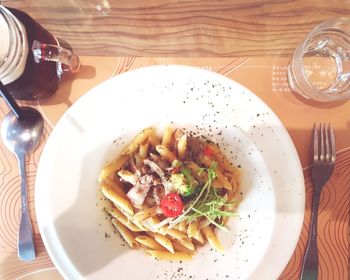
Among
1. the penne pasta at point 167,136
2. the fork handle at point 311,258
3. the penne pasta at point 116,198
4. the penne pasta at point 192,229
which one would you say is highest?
the fork handle at point 311,258

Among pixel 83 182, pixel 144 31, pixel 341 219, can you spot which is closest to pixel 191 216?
pixel 83 182

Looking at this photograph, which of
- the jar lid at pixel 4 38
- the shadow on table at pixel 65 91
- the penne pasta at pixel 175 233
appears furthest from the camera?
the shadow on table at pixel 65 91

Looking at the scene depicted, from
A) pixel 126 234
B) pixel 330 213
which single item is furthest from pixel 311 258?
pixel 126 234

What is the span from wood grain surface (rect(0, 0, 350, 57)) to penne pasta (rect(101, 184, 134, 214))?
0.41m

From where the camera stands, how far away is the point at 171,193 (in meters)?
1.09

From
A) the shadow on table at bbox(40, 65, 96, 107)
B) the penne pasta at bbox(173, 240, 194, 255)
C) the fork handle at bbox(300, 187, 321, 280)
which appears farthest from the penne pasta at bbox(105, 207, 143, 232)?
the fork handle at bbox(300, 187, 321, 280)

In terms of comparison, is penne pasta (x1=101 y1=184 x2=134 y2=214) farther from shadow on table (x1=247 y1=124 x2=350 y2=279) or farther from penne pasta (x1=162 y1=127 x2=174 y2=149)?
shadow on table (x1=247 y1=124 x2=350 y2=279)

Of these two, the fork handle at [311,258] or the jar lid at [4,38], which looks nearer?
the jar lid at [4,38]

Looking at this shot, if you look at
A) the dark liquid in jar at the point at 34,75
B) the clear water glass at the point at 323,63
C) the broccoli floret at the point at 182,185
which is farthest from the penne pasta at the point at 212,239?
the dark liquid in jar at the point at 34,75

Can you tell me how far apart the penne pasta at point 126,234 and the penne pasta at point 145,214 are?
1.7 inches

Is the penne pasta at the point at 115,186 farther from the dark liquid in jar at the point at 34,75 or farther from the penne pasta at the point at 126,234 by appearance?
the dark liquid in jar at the point at 34,75

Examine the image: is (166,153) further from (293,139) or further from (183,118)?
(293,139)

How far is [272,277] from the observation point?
1053 millimetres

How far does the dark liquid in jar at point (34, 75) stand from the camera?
44.0 inches
